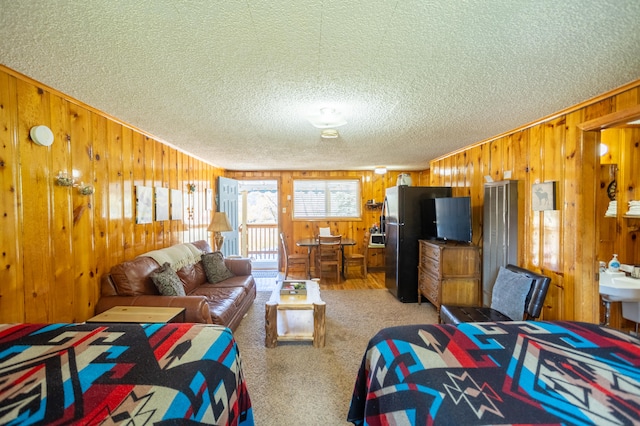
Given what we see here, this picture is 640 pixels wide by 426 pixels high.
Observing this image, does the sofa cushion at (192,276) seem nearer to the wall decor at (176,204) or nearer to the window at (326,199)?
the wall decor at (176,204)

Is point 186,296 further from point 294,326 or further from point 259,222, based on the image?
point 259,222

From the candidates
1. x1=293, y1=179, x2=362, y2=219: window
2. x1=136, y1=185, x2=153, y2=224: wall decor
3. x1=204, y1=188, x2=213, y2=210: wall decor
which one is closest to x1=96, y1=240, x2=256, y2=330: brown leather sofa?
x1=136, y1=185, x2=153, y2=224: wall decor

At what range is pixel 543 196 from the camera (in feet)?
8.35

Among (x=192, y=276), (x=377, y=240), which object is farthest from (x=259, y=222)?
(x=192, y=276)

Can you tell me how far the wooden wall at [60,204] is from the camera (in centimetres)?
173

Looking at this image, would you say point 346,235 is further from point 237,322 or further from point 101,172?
point 101,172

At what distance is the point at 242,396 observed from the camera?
1.46m

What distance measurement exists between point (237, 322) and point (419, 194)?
9.89 feet

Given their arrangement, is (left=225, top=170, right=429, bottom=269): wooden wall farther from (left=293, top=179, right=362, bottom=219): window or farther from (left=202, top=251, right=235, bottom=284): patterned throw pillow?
(left=202, top=251, right=235, bottom=284): patterned throw pillow

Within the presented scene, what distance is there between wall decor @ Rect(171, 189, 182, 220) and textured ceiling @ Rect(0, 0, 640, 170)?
1.27 m

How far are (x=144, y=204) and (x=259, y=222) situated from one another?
15.9ft

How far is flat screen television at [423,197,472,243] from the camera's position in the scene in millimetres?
3223

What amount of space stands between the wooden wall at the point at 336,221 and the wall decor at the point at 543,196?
3608 mm

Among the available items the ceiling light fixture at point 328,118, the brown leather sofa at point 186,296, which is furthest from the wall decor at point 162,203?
the ceiling light fixture at point 328,118
